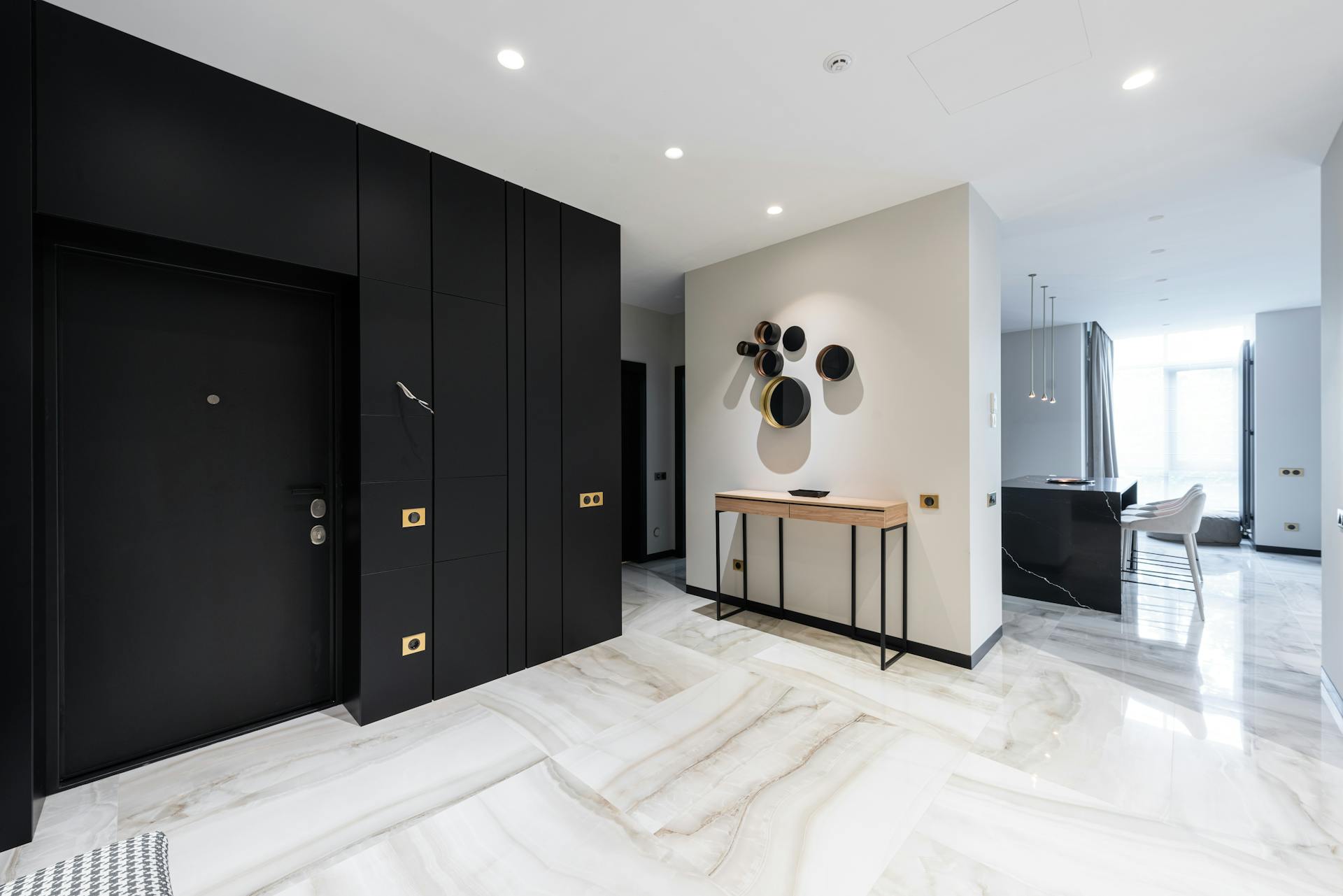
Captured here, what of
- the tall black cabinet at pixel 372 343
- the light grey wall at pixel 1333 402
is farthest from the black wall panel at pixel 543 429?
the light grey wall at pixel 1333 402

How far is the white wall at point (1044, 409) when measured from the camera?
684 centimetres

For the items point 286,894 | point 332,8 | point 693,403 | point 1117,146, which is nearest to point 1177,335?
point 1117,146

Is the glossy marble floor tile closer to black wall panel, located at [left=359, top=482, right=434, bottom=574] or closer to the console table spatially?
the console table

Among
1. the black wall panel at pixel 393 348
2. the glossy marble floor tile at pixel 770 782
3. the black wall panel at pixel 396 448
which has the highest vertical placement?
the black wall panel at pixel 393 348

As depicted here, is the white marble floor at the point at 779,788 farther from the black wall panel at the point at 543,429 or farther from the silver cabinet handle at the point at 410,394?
the silver cabinet handle at the point at 410,394

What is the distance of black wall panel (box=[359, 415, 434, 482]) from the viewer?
2.54 metres

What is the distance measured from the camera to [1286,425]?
19.8 feet

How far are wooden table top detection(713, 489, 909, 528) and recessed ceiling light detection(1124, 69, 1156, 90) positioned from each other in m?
2.11

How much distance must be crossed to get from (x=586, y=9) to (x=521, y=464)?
81.4 inches

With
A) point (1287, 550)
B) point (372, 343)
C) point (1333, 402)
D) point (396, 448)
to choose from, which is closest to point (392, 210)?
point (372, 343)

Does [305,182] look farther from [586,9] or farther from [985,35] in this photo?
[985,35]

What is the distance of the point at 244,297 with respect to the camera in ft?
8.00

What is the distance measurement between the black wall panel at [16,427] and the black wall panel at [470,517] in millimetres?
1328

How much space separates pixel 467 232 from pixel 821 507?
8.16ft
